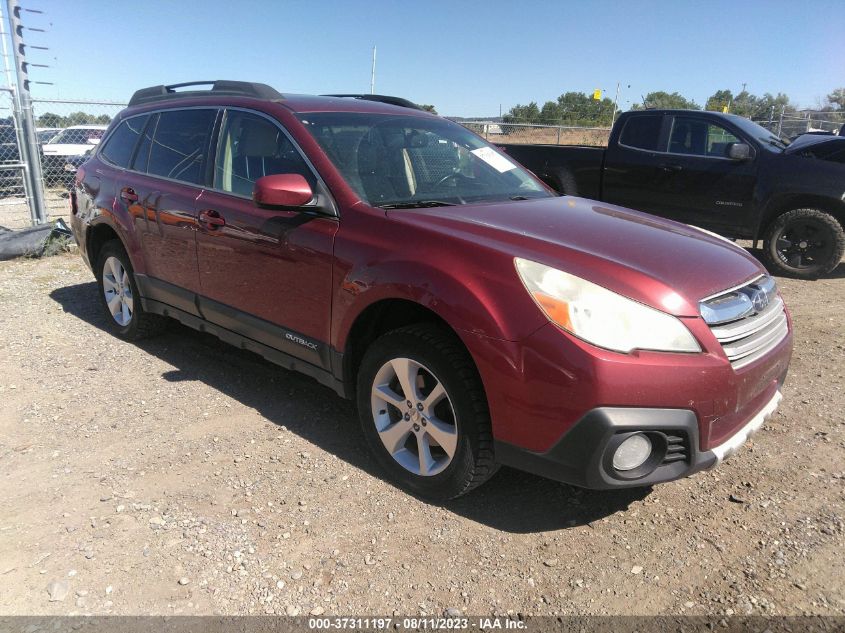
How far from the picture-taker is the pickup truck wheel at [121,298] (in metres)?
4.71

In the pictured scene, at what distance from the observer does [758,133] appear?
297 inches

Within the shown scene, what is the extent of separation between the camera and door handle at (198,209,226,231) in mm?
3635

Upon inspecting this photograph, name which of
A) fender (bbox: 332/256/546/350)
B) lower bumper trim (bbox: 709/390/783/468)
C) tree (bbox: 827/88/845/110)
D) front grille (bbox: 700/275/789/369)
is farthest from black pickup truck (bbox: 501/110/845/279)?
tree (bbox: 827/88/845/110)

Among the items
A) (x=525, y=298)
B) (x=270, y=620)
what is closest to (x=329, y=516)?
(x=270, y=620)

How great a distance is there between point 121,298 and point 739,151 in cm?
662

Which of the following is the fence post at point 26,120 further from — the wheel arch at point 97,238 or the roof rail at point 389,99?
the roof rail at point 389,99

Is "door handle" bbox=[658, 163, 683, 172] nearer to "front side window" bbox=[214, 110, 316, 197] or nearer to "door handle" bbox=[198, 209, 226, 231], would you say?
"front side window" bbox=[214, 110, 316, 197]

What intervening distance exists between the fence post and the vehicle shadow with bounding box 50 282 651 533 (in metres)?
3.61

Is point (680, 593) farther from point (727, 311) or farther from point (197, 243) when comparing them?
point (197, 243)

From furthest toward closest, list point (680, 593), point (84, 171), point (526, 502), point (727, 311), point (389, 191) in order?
point (84, 171) < point (389, 191) < point (526, 502) < point (727, 311) < point (680, 593)

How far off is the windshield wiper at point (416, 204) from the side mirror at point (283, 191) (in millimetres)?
374

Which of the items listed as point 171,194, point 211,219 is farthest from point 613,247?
point 171,194

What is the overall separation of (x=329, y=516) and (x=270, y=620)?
2.03 feet

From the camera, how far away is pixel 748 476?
309cm
